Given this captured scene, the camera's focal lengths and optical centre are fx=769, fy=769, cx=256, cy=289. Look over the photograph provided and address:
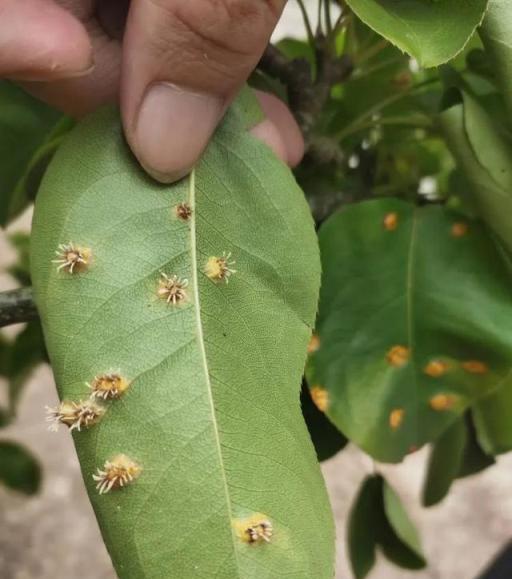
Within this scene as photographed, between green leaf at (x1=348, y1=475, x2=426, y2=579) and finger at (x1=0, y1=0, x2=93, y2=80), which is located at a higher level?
finger at (x1=0, y1=0, x2=93, y2=80)

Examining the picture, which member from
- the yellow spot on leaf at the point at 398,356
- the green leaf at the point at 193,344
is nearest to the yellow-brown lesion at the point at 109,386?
the green leaf at the point at 193,344

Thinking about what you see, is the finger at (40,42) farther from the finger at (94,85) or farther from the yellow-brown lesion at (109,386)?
the yellow-brown lesion at (109,386)

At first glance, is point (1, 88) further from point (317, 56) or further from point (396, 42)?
point (396, 42)

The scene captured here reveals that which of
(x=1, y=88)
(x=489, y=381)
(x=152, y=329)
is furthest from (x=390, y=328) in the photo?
(x=1, y=88)

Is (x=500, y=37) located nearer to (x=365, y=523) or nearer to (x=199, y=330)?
(x=199, y=330)

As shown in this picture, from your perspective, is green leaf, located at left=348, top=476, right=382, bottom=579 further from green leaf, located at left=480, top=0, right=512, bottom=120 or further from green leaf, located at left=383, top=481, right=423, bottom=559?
green leaf, located at left=480, top=0, right=512, bottom=120

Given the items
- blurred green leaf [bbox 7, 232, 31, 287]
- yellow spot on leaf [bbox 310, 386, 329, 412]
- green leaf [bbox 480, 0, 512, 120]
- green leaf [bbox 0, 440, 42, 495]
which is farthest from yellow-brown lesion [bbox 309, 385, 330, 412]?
green leaf [bbox 0, 440, 42, 495]
